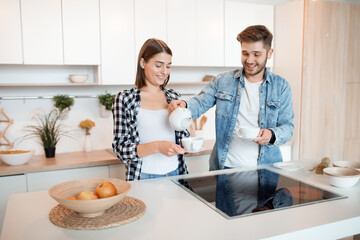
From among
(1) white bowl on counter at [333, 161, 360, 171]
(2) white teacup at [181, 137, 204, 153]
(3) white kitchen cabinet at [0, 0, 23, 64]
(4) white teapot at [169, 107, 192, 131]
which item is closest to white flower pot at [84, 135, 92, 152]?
(3) white kitchen cabinet at [0, 0, 23, 64]

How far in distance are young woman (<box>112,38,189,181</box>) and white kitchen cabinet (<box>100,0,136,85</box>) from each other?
3.39 feet

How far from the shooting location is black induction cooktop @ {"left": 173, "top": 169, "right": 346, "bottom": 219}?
1203 mm

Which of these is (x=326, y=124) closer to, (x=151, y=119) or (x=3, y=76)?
(x=151, y=119)

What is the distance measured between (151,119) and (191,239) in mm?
865

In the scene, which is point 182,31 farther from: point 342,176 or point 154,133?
point 342,176

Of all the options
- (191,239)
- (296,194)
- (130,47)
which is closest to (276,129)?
(296,194)

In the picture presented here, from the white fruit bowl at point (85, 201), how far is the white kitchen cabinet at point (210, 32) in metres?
2.05

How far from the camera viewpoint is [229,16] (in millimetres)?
3129

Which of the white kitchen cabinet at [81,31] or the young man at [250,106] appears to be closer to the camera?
the young man at [250,106]

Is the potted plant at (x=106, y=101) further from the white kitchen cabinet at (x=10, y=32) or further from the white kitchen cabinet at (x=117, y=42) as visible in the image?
the white kitchen cabinet at (x=10, y=32)

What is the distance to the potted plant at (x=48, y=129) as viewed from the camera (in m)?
2.72

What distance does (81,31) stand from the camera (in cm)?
262

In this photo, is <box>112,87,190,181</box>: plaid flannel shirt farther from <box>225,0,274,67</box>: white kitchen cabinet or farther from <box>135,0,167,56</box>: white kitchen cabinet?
<box>225,0,274,67</box>: white kitchen cabinet

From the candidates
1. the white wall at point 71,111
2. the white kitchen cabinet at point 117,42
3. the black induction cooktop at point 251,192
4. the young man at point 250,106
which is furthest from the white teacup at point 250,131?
the white wall at point 71,111
